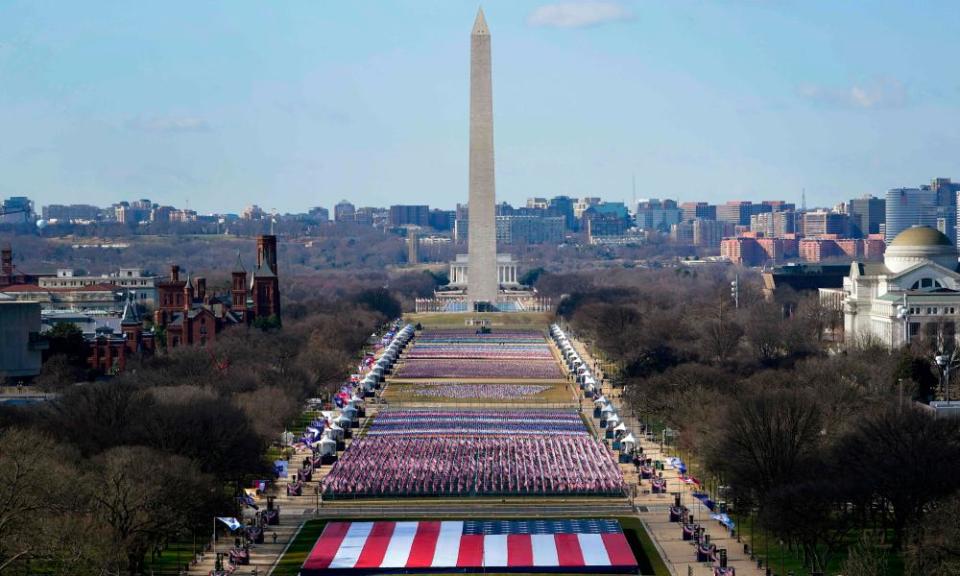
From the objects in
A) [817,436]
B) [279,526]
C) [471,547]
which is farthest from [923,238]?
[471,547]

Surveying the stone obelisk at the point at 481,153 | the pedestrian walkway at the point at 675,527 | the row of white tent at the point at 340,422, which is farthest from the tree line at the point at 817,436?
the stone obelisk at the point at 481,153

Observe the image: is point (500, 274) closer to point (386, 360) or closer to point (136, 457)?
point (386, 360)

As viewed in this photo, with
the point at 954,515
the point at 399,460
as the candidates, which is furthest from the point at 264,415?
the point at 954,515

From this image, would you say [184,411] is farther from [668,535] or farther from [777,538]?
[777,538]

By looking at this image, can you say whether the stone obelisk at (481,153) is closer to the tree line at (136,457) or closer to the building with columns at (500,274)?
the tree line at (136,457)

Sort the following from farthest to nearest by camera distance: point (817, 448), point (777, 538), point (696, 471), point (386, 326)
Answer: point (386, 326) < point (696, 471) < point (817, 448) < point (777, 538)

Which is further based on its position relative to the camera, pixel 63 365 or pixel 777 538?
pixel 63 365
